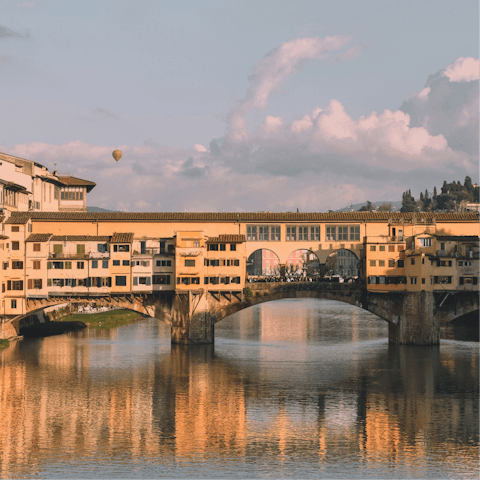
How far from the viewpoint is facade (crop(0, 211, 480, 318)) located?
281 ft

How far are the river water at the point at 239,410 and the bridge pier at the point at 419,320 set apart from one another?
5.60 feet

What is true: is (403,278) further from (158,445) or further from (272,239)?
(158,445)

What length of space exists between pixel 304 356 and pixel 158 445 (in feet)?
126

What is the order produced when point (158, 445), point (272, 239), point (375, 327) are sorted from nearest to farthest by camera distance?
point (158, 445), point (272, 239), point (375, 327)

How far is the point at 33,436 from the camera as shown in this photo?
4878 centimetres

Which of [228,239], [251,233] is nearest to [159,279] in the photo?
[228,239]

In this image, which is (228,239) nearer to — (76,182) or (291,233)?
(291,233)

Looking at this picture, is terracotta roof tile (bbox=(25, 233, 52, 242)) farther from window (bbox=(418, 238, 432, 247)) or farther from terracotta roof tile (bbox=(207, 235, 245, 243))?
window (bbox=(418, 238, 432, 247))

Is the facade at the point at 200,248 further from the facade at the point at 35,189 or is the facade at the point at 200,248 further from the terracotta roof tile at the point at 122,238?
the facade at the point at 35,189

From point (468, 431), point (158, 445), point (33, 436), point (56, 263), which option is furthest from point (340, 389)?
point (56, 263)

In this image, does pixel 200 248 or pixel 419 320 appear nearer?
pixel 200 248

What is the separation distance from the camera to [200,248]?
284ft

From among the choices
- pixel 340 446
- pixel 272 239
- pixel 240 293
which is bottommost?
pixel 340 446

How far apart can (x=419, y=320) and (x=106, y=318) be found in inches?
2112
